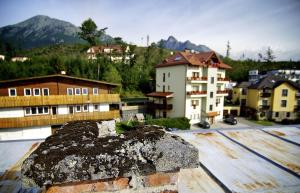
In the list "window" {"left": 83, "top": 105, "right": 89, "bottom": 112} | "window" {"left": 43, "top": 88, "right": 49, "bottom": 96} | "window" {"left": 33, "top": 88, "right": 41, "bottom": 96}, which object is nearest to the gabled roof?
"window" {"left": 83, "top": 105, "right": 89, "bottom": 112}

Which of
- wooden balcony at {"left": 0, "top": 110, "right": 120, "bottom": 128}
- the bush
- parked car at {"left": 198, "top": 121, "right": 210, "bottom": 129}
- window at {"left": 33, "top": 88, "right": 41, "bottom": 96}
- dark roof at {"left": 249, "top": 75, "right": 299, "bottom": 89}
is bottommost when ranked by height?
parked car at {"left": 198, "top": 121, "right": 210, "bottom": 129}

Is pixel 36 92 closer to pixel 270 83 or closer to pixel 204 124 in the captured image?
pixel 204 124

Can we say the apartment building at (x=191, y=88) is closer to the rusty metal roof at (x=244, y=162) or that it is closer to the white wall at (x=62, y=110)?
the white wall at (x=62, y=110)

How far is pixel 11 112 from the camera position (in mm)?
20562

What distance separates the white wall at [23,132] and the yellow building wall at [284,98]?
45172 millimetres

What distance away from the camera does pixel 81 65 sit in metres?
43.2

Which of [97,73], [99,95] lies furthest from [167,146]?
[97,73]

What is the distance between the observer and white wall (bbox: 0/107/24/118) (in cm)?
2038

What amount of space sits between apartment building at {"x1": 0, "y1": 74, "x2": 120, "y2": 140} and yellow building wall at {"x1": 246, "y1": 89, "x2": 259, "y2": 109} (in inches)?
1318

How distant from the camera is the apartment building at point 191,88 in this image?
1239 inches

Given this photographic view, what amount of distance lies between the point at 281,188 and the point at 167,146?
373 cm

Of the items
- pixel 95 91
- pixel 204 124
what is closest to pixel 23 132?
pixel 95 91

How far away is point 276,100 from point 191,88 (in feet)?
75.0

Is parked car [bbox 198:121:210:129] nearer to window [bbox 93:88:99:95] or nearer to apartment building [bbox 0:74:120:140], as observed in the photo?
apartment building [bbox 0:74:120:140]
